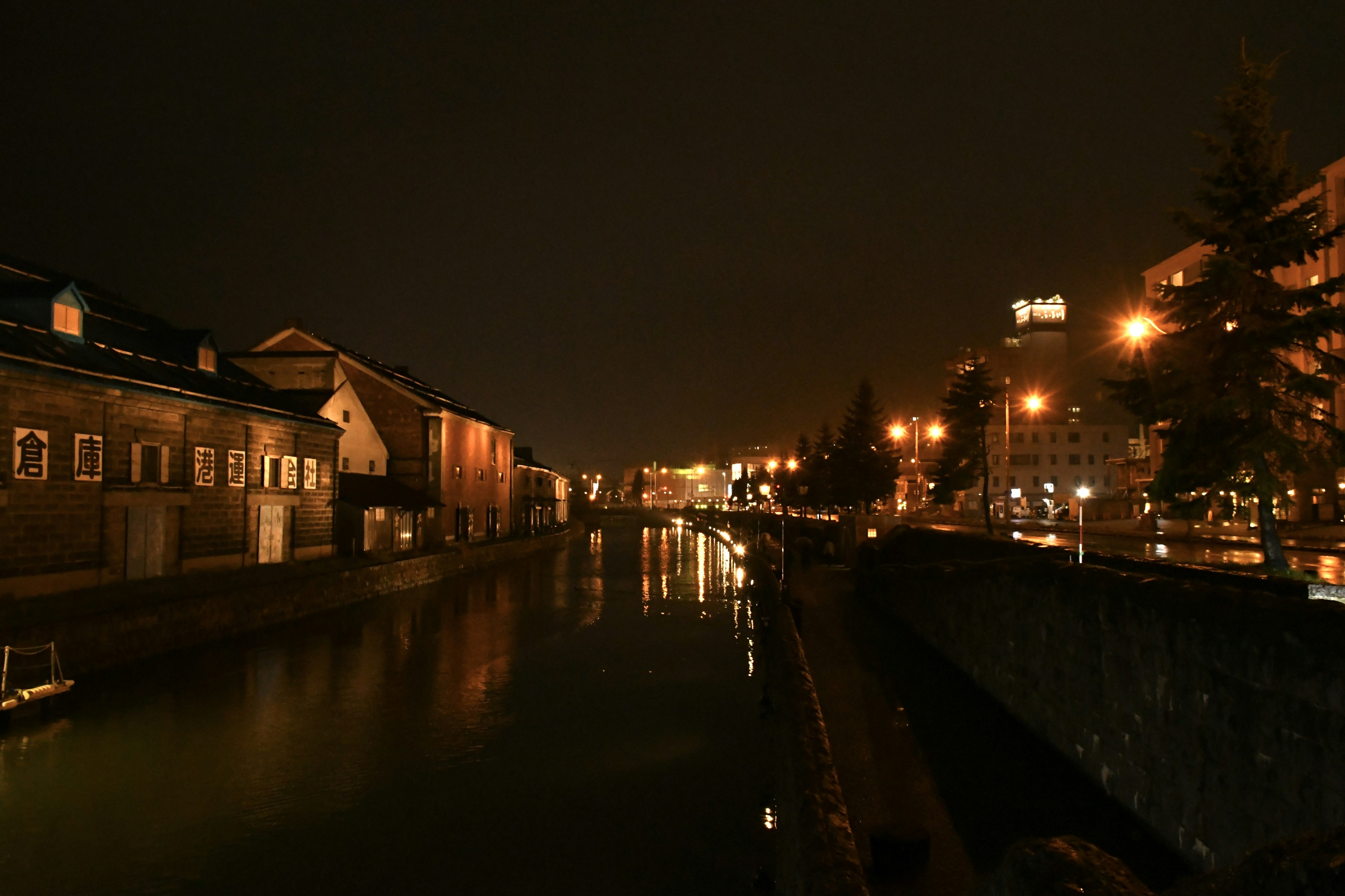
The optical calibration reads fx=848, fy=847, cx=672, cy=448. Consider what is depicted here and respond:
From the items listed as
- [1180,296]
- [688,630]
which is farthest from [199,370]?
[1180,296]

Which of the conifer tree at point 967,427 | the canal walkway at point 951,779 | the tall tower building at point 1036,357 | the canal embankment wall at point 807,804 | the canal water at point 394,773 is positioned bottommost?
the canal water at point 394,773

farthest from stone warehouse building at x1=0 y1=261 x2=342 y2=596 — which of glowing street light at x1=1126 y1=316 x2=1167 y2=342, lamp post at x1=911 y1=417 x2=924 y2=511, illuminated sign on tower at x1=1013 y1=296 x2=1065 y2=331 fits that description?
illuminated sign on tower at x1=1013 y1=296 x2=1065 y2=331

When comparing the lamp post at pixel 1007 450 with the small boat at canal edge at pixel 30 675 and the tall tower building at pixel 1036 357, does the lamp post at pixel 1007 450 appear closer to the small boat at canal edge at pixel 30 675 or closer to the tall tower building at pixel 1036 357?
the tall tower building at pixel 1036 357

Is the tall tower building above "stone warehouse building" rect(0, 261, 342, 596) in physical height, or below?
above

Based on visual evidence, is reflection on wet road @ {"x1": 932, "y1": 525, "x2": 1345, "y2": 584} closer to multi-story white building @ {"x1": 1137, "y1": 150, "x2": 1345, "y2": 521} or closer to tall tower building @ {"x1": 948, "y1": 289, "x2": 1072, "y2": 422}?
multi-story white building @ {"x1": 1137, "y1": 150, "x2": 1345, "y2": 521}

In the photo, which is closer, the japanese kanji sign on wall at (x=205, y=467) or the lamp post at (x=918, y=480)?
the japanese kanji sign on wall at (x=205, y=467)

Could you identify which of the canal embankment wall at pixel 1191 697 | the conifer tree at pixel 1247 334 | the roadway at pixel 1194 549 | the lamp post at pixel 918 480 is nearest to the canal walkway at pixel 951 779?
the canal embankment wall at pixel 1191 697

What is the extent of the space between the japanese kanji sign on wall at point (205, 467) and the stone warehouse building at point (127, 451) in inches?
1.4

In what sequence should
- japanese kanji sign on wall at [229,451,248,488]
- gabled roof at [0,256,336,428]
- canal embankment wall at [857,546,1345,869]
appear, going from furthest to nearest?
japanese kanji sign on wall at [229,451,248,488]
gabled roof at [0,256,336,428]
canal embankment wall at [857,546,1345,869]

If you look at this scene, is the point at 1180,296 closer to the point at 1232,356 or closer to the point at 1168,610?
the point at 1232,356

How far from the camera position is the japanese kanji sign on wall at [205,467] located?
906 inches

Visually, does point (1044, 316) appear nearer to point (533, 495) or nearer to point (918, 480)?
point (918, 480)

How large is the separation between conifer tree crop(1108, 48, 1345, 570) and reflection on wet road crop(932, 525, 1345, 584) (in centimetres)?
199

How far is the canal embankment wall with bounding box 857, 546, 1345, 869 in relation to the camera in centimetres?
575
